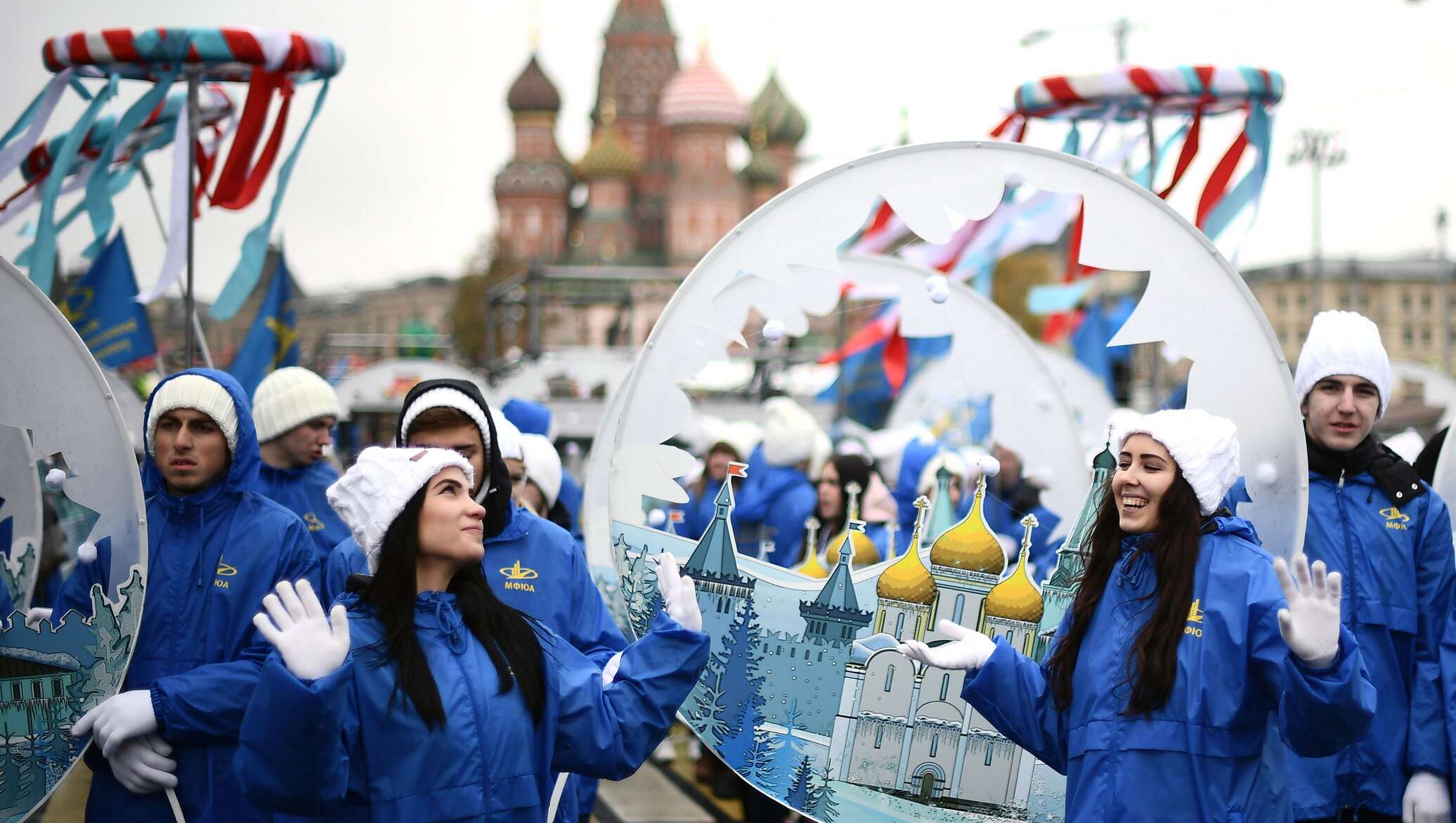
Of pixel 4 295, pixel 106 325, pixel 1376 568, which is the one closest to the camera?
pixel 4 295

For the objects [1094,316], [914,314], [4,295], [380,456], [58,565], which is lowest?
[58,565]

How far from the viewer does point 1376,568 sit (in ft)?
16.7

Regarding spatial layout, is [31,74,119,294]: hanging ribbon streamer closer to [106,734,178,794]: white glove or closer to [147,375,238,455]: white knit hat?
[147,375,238,455]: white knit hat

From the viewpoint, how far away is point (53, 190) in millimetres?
7445

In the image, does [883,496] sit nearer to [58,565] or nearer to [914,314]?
[914,314]

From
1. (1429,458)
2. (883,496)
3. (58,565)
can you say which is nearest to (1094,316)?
(883,496)

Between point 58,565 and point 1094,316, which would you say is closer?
point 58,565

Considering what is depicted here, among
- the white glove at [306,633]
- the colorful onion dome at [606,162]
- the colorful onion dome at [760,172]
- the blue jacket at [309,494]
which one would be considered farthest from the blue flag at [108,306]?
the colorful onion dome at [606,162]

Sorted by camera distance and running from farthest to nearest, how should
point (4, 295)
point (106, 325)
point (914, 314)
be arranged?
point (106, 325) → point (914, 314) → point (4, 295)

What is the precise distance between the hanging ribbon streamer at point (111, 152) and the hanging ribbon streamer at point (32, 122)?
12.4 inches

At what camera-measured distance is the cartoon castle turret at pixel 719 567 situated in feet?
16.5

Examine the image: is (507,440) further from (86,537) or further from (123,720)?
(123,720)

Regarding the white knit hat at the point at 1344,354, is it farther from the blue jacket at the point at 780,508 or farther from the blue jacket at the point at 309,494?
the blue jacket at the point at 309,494

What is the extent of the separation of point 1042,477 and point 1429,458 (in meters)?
1.94
